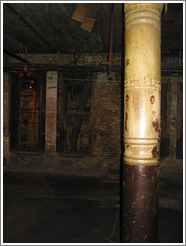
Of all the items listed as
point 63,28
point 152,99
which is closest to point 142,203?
point 152,99

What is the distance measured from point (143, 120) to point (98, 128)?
244 inches

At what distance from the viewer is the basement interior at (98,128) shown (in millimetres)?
1639

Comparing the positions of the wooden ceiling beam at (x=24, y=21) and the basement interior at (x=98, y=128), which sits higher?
the wooden ceiling beam at (x=24, y=21)

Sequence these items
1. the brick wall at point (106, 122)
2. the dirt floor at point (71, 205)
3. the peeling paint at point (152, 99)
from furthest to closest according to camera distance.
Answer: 1. the brick wall at point (106, 122)
2. the dirt floor at point (71, 205)
3. the peeling paint at point (152, 99)

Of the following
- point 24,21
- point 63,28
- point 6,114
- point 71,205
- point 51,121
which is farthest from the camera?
point 6,114

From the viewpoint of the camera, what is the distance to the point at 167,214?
14.8 ft

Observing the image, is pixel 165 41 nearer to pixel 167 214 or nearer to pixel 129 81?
pixel 167 214

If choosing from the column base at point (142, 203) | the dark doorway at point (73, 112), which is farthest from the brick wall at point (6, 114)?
the column base at point (142, 203)

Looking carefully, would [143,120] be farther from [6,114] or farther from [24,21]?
[6,114]

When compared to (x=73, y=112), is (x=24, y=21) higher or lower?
higher

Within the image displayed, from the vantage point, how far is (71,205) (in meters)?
4.93

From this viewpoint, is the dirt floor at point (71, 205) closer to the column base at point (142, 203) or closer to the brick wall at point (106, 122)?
the brick wall at point (106, 122)

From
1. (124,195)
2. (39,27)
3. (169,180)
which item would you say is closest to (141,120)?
(124,195)

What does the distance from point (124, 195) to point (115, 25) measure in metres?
5.12
